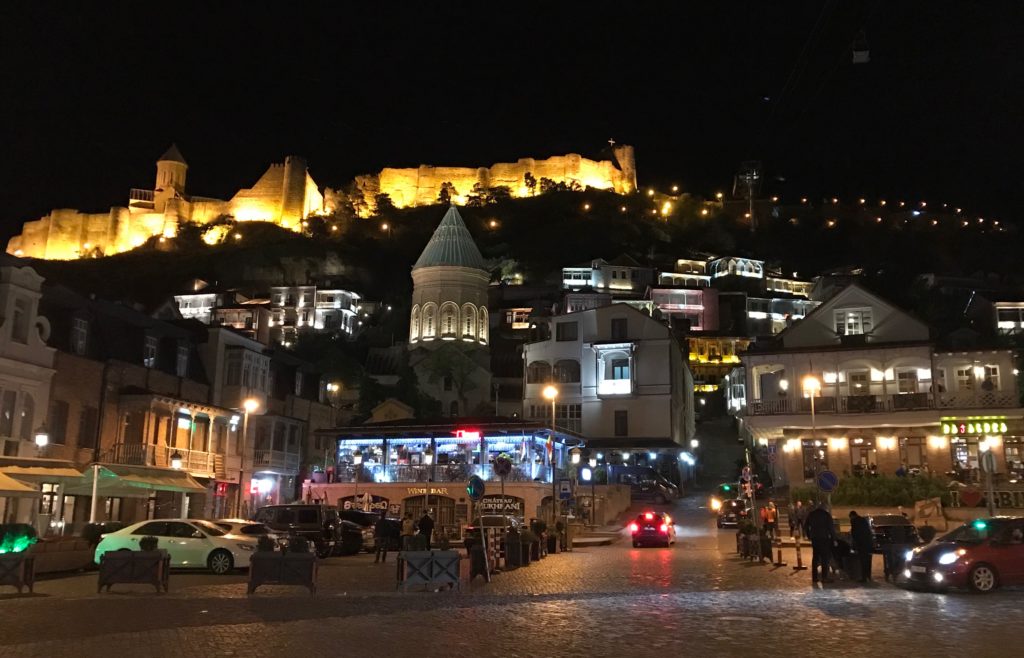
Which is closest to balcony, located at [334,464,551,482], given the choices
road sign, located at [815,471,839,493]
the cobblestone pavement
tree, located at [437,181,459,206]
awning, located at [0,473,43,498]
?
road sign, located at [815,471,839,493]

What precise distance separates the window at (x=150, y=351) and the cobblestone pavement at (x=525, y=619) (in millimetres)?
20091

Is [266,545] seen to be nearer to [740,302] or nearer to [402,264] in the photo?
[740,302]

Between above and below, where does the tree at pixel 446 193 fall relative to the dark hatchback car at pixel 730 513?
above

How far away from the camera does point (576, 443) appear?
49688 mm

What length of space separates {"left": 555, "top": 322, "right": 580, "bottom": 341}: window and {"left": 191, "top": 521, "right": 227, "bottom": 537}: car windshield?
1615 inches

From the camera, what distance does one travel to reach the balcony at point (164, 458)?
35500 mm

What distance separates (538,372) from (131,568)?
4616 cm

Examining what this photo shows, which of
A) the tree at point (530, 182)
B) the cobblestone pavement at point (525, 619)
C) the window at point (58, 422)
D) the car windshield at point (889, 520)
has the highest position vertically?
the tree at point (530, 182)

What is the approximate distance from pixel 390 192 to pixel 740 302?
6968cm

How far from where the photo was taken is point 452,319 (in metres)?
77.4

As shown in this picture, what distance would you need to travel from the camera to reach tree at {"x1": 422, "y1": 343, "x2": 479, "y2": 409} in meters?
72.7

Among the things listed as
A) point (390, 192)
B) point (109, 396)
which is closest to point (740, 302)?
point (390, 192)

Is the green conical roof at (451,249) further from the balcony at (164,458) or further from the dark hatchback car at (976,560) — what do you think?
the dark hatchback car at (976,560)

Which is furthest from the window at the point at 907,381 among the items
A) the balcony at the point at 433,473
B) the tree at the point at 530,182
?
the tree at the point at 530,182
